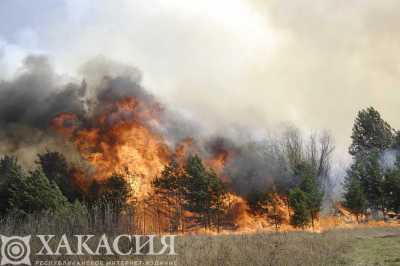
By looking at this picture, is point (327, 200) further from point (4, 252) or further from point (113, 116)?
point (4, 252)

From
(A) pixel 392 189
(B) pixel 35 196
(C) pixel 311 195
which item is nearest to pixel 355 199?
(A) pixel 392 189

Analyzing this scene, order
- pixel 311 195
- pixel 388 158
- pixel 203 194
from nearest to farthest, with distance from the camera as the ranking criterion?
pixel 311 195
pixel 203 194
pixel 388 158

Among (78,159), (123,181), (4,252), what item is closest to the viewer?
(4,252)

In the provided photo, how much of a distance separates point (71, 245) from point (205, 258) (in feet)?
12.9

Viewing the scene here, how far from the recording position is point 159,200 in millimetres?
53875

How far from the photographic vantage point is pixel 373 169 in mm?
62000

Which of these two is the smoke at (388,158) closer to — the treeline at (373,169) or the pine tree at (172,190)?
the treeline at (373,169)

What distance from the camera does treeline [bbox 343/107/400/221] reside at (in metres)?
56.8

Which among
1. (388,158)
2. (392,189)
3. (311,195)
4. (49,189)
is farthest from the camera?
(388,158)

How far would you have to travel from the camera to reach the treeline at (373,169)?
2237 inches

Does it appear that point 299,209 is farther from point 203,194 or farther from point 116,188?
point 116,188

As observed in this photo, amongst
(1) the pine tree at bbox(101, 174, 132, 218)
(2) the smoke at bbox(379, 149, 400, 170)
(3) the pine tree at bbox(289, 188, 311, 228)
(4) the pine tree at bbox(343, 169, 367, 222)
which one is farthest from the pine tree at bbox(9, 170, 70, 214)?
(2) the smoke at bbox(379, 149, 400, 170)

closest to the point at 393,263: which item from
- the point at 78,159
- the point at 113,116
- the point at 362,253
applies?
the point at 362,253

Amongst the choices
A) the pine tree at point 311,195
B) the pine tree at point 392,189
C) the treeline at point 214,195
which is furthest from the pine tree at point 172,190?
the pine tree at point 392,189
